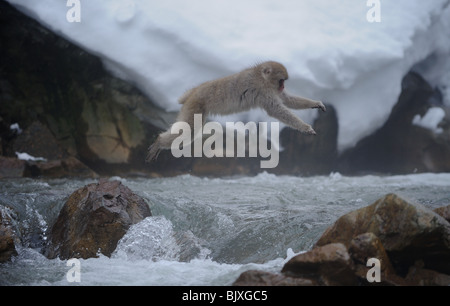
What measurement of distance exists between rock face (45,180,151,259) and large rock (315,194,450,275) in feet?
7.22

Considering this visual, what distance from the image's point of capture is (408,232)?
3441 mm

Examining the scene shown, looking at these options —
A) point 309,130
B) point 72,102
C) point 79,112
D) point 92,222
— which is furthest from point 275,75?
point 72,102

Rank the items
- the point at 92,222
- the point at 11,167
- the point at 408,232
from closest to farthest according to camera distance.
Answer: the point at 408,232 < the point at 92,222 < the point at 11,167

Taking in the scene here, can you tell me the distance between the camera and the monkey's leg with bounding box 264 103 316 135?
5188mm

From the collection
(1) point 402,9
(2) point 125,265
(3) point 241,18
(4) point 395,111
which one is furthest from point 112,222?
(1) point 402,9

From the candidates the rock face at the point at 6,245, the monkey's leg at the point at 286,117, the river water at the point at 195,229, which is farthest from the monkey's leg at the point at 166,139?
the rock face at the point at 6,245

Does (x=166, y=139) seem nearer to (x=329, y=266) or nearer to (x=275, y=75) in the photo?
(x=275, y=75)

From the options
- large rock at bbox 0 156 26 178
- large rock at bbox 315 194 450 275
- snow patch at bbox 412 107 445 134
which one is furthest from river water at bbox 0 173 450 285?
snow patch at bbox 412 107 445 134

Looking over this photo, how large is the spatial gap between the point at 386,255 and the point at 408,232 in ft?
0.77

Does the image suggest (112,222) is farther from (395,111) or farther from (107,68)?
(395,111)

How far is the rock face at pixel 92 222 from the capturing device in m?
4.40

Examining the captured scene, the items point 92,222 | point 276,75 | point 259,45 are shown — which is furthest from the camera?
point 259,45

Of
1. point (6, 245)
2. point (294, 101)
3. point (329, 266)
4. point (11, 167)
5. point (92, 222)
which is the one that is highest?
point (294, 101)

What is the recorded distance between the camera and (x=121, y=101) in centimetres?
873
